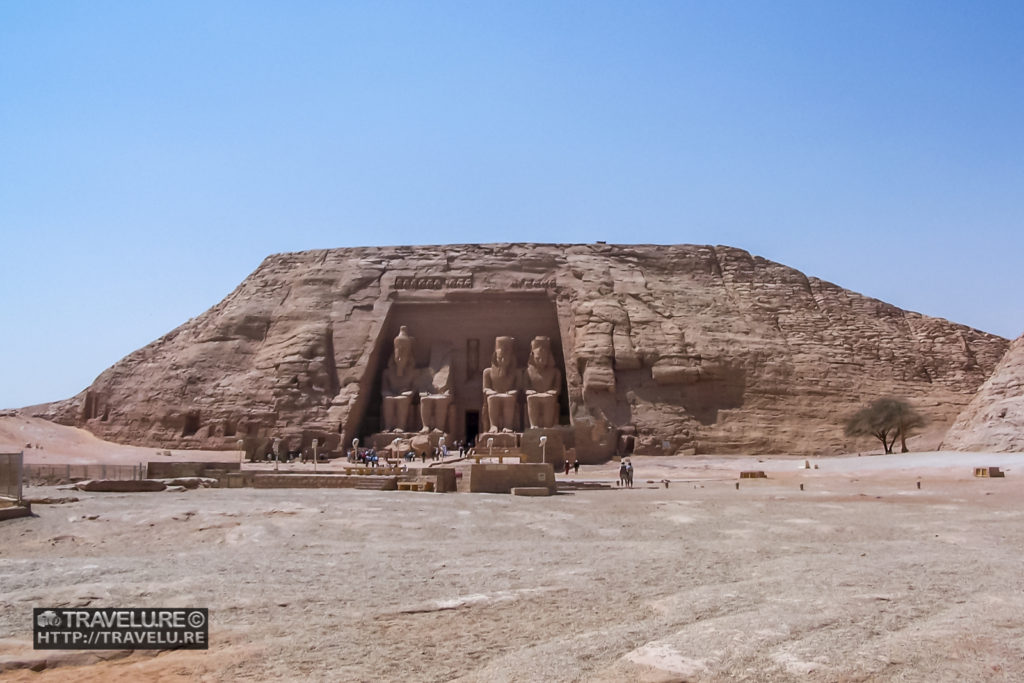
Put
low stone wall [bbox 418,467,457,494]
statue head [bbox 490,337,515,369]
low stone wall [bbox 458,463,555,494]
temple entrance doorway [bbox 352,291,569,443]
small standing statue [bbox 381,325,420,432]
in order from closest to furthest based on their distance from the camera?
low stone wall [bbox 458,463,555,494] < low stone wall [bbox 418,467,457,494] < small standing statue [bbox 381,325,420,432] < statue head [bbox 490,337,515,369] < temple entrance doorway [bbox 352,291,569,443]

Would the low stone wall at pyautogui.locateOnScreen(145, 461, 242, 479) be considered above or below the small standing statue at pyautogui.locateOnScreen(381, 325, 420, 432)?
below

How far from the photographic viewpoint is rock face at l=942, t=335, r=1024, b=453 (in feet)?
75.2

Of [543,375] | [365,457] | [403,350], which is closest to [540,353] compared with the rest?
[543,375]

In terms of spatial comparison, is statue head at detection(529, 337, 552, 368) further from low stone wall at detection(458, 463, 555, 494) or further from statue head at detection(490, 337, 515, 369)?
low stone wall at detection(458, 463, 555, 494)

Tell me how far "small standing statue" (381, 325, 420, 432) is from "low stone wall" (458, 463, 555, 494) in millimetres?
15355

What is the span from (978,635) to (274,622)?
5012mm

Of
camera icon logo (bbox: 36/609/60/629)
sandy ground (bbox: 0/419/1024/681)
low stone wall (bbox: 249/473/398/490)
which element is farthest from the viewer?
low stone wall (bbox: 249/473/398/490)

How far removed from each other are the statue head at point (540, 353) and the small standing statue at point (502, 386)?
83 centimetres

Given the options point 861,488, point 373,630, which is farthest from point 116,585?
point 861,488

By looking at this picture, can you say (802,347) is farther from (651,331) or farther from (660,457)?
(660,457)

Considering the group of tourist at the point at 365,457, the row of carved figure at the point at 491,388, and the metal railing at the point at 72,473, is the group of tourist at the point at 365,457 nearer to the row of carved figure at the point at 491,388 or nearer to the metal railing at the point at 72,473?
the row of carved figure at the point at 491,388

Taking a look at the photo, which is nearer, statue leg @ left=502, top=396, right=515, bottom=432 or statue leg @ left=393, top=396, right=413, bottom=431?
statue leg @ left=502, top=396, right=515, bottom=432

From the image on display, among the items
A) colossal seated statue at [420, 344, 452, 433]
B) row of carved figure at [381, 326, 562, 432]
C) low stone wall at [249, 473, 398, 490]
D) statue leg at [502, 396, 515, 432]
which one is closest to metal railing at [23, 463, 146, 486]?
low stone wall at [249, 473, 398, 490]

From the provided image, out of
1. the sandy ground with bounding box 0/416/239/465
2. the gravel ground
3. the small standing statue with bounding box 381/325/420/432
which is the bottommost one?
the gravel ground
